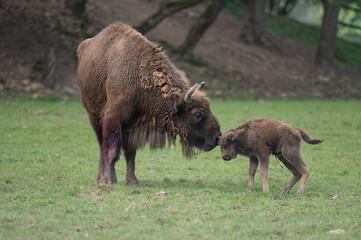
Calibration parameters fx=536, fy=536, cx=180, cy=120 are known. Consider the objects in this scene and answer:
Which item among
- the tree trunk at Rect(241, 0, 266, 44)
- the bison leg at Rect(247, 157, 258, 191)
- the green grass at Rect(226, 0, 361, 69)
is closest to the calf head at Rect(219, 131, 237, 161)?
the bison leg at Rect(247, 157, 258, 191)

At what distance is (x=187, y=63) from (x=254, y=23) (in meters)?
6.90

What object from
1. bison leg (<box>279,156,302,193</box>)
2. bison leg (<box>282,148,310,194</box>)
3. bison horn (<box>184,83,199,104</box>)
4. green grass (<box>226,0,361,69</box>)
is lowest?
green grass (<box>226,0,361,69</box>)

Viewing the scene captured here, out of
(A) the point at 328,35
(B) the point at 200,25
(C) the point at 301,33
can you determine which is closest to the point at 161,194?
(B) the point at 200,25

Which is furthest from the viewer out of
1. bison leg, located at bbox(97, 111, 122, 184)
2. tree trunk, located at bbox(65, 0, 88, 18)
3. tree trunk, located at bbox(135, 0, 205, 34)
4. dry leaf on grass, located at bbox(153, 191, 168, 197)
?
tree trunk, located at bbox(135, 0, 205, 34)

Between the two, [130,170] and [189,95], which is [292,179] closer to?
[189,95]

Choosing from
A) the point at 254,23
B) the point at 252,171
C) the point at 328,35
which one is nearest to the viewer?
the point at 252,171

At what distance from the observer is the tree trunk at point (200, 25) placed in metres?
26.5

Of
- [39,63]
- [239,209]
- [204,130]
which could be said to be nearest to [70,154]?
[204,130]

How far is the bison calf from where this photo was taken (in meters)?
9.30

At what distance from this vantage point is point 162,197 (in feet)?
27.6

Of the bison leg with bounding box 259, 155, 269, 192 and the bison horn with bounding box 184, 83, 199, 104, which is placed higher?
the bison horn with bounding box 184, 83, 199, 104

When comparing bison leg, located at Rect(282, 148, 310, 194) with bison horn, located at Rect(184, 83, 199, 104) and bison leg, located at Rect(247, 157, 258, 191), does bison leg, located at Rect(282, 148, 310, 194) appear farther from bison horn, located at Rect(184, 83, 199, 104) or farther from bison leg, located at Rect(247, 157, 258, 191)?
bison horn, located at Rect(184, 83, 199, 104)

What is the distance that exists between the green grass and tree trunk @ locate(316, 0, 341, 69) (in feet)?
16.4

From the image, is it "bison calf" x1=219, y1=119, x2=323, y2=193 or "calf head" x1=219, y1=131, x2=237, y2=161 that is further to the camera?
"calf head" x1=219, y1=131, x2=237, y2=161
